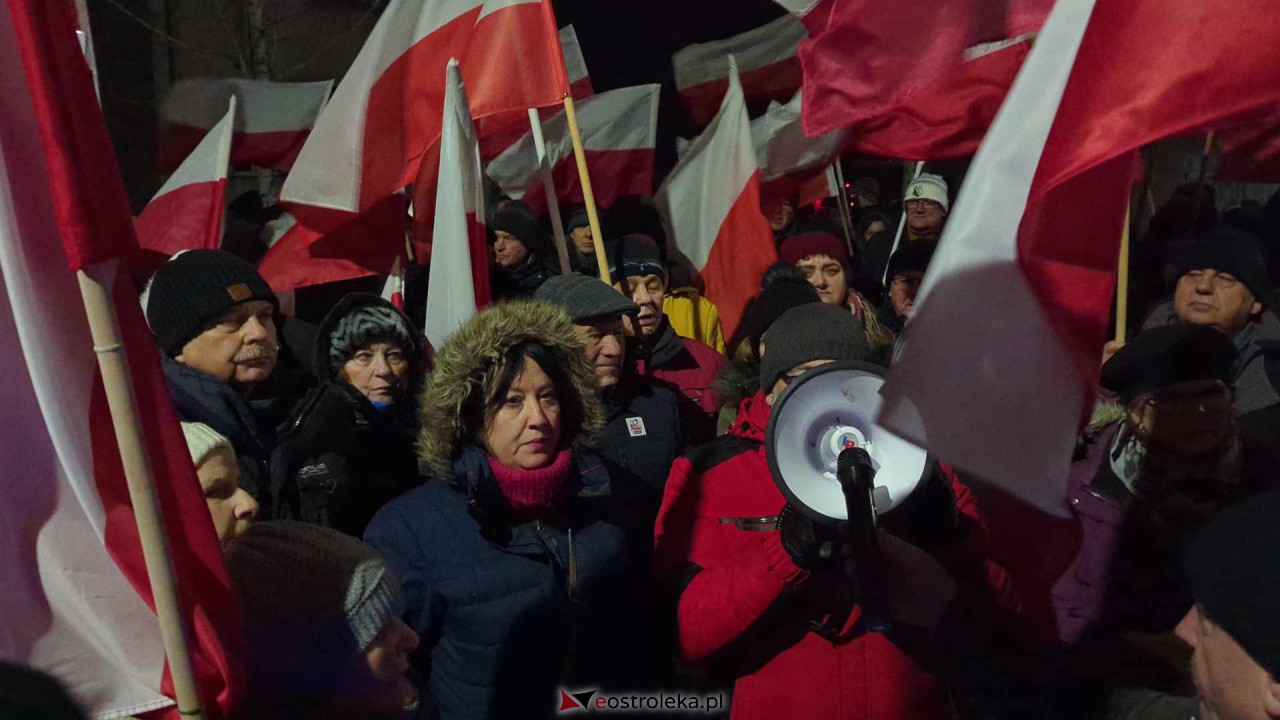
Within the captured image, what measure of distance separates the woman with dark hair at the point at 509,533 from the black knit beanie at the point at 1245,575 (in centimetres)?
141

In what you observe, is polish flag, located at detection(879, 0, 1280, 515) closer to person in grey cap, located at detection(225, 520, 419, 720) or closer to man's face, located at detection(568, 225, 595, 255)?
person in grey cap, located at detection(225, 520, 419, 720)

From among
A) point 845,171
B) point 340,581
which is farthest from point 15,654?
point 845,171

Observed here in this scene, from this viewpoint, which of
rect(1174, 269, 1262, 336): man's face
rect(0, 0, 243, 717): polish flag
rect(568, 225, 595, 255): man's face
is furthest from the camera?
rect(568, 225, 595, 255): man's face

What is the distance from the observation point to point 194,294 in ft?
10.8

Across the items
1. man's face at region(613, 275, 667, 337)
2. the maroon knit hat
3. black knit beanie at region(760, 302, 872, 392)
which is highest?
black knit beanie at region(760, 302, 872, 392)

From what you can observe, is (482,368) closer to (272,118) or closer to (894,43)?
(894,43)

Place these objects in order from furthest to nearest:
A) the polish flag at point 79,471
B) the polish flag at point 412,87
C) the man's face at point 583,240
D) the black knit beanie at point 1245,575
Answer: the man's face at point 583,240 < the polish flag at point 412,87 < the polish flag at point 79,471 < the black knit beanie at point 1245,575

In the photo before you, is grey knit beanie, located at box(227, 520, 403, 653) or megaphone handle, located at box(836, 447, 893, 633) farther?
megaphone handle, located at box(836, 447, 893, 633)

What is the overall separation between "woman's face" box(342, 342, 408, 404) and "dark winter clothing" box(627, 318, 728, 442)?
85 cm

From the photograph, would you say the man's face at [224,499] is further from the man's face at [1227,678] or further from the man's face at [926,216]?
the man's face at [926,216]

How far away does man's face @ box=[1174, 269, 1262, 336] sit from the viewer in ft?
13.3

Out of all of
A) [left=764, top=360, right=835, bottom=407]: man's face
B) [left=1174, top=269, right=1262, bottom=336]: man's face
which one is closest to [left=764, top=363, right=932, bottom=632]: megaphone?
[left=764, top=360, right=835, bottom=407]: man's face

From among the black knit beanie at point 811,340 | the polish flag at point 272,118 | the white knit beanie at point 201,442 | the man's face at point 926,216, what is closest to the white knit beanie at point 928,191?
the man's face at point 926,216

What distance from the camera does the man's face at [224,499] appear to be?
6.91ft
